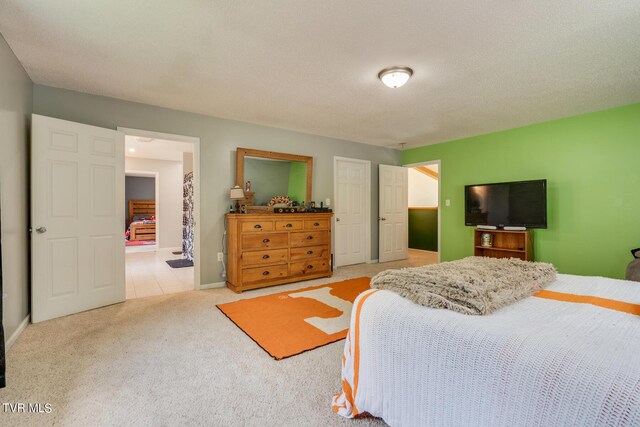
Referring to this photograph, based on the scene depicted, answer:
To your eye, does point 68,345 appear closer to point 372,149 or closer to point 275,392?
point 275,392

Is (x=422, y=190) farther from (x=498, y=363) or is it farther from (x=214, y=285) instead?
(x=498, y=363)

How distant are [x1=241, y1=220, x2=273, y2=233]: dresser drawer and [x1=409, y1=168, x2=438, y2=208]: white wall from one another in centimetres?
525

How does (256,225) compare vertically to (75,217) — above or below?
below

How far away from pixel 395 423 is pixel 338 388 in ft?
1.78

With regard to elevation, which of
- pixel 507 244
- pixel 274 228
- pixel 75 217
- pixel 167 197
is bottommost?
pixel 507 244

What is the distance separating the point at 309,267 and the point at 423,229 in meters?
4.17

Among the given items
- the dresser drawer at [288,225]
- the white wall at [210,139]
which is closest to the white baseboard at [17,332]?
the white wall at [210,139]

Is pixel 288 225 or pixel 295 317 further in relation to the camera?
pixel 288 225

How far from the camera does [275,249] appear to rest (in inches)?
161

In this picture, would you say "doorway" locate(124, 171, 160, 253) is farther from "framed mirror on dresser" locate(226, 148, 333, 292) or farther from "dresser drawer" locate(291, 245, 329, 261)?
"dresser drawer" locate(291, 245, 329, 261)

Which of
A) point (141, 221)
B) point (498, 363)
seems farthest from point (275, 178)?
Result: point (141, 221)

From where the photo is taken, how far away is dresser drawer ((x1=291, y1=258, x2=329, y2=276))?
4.27 m

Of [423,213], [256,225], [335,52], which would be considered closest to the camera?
[335,52]

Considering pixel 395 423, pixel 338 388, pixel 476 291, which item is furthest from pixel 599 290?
pixel 338 388
